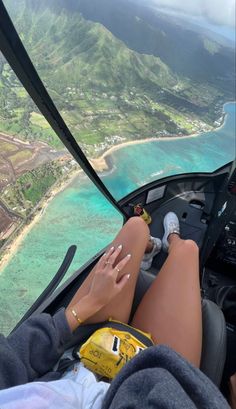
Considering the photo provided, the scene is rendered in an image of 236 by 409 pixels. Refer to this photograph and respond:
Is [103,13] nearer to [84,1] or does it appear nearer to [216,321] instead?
[84,1]

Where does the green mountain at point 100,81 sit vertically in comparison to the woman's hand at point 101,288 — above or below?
above

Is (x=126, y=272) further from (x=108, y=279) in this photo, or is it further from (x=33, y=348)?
(x=33, y=348)

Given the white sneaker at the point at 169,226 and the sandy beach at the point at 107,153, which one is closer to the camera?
the sandy beach at the point at 107,153

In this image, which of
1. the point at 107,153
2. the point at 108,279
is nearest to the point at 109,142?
the point at 107,153

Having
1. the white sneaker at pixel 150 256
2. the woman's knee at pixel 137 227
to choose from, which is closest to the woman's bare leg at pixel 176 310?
the woman's knee at pixel 137 227

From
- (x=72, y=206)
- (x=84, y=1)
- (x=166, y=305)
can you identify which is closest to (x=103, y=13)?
(x=84, y=1)

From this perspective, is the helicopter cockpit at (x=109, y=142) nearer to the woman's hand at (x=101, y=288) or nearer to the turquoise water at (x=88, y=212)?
the turquoise water at (x=88, y=212)

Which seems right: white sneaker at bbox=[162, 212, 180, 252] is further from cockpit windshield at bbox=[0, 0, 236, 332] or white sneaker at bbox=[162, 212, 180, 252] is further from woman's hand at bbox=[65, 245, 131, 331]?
woman's hand at bbox=[65, 245, 131, 331]
